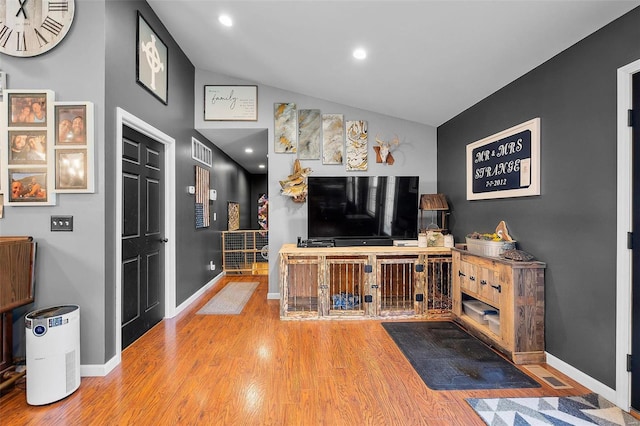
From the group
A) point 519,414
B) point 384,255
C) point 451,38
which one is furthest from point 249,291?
point 451,38

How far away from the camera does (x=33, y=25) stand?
2.28m

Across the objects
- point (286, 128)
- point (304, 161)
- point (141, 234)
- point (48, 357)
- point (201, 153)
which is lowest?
point (48, 357)

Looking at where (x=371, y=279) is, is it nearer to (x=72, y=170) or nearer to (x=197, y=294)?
(x=197, y=294)

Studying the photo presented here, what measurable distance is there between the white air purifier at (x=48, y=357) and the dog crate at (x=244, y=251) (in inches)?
151

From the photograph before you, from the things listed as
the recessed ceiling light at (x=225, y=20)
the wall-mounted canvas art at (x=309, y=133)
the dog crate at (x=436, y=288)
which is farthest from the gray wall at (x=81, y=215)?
the dog crate at (x=436, y=288)

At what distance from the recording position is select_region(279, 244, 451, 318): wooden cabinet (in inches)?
137

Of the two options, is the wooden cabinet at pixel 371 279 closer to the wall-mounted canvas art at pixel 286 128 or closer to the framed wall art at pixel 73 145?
the wall-mounted canvas art at pixel 286 128

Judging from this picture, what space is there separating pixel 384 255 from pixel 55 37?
348 cm

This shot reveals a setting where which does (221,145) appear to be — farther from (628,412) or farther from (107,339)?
(628,412)

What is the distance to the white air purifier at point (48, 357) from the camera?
1.92m

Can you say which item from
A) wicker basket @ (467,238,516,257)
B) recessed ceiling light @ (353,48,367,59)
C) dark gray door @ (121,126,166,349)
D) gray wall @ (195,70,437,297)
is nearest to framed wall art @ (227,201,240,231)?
gray wall @ (195,70,437,297)

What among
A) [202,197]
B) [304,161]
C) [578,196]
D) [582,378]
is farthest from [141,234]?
[582,378]

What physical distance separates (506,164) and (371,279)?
1.80 meters

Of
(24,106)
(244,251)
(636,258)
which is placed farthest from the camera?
(244,251)
